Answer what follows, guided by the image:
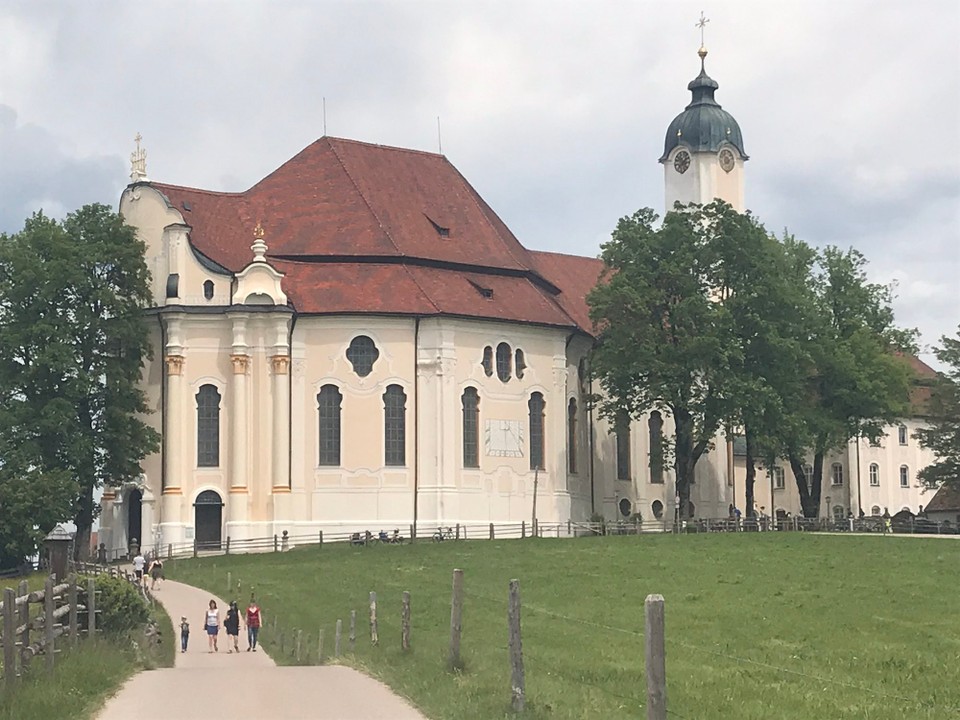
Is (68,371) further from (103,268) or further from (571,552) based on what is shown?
(571,552)

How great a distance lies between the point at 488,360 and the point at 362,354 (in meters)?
5.46

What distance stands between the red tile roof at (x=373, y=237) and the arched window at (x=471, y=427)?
11.6 ft

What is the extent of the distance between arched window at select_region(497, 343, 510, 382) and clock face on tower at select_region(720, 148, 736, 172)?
24857mm

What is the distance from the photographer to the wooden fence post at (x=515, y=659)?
60.0ft

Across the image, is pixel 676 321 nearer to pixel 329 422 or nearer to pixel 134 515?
pixel 329 422

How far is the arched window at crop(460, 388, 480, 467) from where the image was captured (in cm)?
6359

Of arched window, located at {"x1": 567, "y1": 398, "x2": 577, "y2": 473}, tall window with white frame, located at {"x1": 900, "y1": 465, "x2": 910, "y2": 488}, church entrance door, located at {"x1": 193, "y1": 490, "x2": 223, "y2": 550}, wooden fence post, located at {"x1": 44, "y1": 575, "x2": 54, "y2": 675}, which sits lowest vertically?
wooden fence post, located at {"x1": 44, "y1": 575, "x2": 54, "y2": 675}

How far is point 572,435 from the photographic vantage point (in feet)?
226

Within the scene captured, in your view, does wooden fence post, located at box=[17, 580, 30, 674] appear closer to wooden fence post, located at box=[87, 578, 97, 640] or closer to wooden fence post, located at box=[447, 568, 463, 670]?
wooden fence post, located at box=[87, 578, 97, 640]

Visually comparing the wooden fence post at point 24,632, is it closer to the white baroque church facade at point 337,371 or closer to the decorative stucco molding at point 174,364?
the white baroque church facade at point 337,371

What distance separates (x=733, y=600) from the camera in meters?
33.5

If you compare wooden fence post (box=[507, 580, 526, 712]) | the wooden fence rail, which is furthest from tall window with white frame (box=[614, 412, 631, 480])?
wooden fence post (box=[507, 580, 526, 712])

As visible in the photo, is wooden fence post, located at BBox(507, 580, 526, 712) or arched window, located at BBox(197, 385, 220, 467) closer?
wooden fence post, located at BBox(507, 580, 526, 712)

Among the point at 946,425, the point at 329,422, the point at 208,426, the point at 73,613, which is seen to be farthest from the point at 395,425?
the point at 73,613
